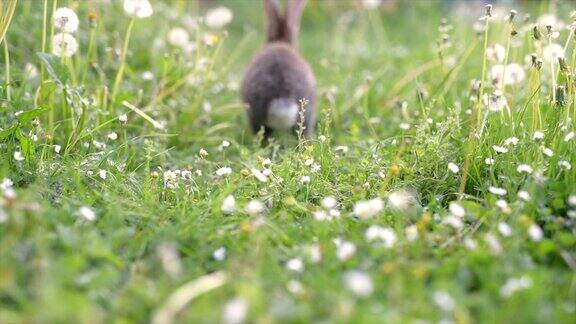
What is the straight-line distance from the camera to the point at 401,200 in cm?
268

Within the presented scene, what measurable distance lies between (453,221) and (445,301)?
53cm

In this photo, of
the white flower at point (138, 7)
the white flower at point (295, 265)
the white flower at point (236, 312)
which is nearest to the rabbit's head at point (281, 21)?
the white flower at point (138, 7)

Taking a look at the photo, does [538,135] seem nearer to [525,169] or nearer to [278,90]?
[525,169]

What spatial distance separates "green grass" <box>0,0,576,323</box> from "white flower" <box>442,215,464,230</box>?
0.05ft

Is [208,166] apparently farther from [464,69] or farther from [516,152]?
[464,69]

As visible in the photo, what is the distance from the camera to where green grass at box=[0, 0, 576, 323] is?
2012mm

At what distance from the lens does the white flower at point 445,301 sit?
77.0 inches

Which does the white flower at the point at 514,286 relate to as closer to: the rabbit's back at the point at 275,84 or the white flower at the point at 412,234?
the white flower at the point at 412,234

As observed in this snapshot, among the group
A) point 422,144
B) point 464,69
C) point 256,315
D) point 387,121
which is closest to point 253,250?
point 256,315

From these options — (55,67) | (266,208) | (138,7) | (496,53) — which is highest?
(138,7)

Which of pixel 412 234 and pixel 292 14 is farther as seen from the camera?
pixel 292 14

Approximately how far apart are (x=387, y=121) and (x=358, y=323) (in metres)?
2.75

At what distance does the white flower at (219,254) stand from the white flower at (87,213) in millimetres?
407

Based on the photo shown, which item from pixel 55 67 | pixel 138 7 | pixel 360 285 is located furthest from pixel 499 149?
pixel 55 67
